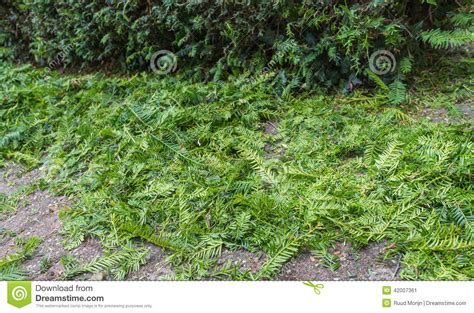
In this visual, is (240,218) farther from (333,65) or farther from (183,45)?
(183,45)

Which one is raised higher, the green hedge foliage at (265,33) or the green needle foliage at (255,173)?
the green hedge foliage at (265,33)

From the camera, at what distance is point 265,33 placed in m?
4.48

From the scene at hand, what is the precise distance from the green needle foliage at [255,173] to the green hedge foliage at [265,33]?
0.31 m

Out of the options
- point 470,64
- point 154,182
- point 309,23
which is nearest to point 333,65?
point 309,23

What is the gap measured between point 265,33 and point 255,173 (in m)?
1.86

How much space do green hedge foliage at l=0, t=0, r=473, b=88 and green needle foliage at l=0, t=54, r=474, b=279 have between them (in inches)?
12.2

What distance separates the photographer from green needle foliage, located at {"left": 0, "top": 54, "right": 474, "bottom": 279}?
2531 millimetres

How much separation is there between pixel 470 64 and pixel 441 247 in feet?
8.61

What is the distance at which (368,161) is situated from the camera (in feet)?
10.3

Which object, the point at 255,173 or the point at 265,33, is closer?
the point at 255,173

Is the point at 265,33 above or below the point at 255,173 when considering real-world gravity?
above

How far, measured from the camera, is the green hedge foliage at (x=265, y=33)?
3922 mm

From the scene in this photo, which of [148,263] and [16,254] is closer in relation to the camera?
[148,263]

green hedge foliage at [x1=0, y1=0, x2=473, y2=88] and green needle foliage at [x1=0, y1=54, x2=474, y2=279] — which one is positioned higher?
green hedge foliage at [x1=0, y1=0, x2=473, y2=88]
